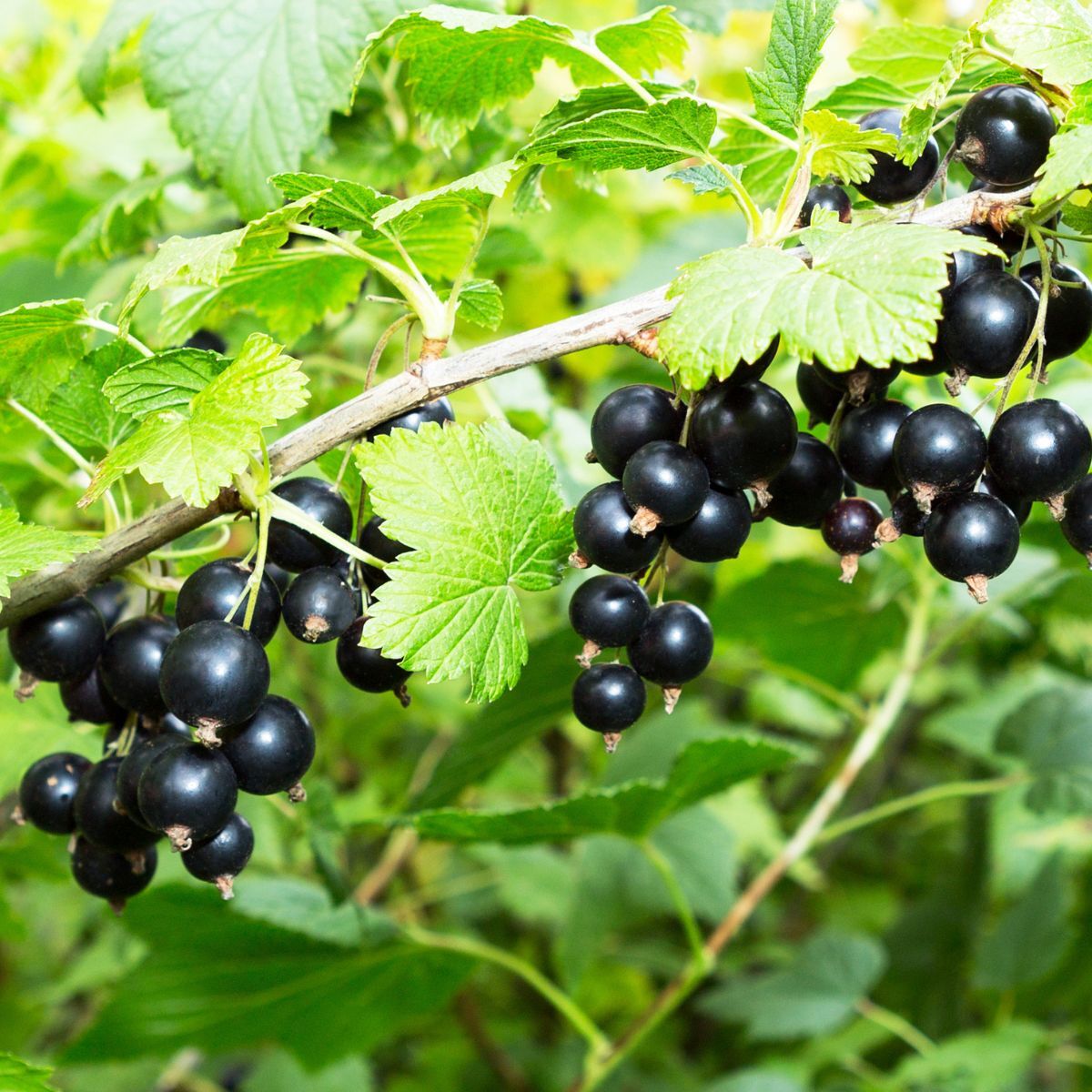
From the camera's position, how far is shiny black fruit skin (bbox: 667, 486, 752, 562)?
68cm

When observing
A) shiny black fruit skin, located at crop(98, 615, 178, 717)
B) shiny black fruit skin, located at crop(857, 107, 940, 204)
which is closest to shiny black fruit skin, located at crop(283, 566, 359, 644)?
shiny black fruit skin, located at crop(98, 615, 178, 717)

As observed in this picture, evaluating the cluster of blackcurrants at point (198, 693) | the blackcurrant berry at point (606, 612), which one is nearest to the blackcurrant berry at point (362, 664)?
the cluster of blackcurrants at point (198, 693)

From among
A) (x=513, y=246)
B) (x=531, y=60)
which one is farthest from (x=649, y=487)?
(x=513, y=246)

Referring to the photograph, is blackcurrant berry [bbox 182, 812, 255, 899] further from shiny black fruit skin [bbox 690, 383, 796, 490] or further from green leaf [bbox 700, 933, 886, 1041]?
green leaf [bbox 700, 933, 886, 1041]

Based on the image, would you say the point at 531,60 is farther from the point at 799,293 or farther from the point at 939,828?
the point at 939,828

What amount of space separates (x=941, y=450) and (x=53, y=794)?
0.64 m

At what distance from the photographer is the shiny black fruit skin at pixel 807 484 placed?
2.32 feet

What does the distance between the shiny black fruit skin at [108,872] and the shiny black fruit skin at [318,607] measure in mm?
236

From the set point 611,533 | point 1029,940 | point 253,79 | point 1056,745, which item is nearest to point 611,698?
point 611,533

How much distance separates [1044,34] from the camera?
24.9 inches

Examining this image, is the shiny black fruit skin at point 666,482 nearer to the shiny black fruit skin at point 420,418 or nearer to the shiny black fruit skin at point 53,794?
the shiny black fruit skin at point 420,418

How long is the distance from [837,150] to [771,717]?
189 cm

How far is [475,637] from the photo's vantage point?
70 centimetres

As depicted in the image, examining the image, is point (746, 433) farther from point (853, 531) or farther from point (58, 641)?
point (58, 641)
